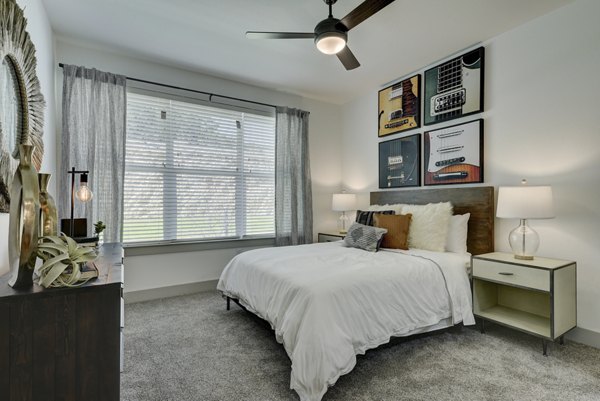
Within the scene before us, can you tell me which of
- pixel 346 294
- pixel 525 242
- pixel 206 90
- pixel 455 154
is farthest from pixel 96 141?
pixel 525 242

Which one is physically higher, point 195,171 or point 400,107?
point 400,107

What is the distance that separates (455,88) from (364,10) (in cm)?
185

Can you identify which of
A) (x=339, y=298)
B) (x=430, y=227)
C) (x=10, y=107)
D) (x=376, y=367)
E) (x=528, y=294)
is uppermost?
(x=10, y=107)

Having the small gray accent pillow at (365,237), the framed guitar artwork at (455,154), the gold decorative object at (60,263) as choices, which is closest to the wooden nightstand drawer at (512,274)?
the small gray accent pillow at (365,237)

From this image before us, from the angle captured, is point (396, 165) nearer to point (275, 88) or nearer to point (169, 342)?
point (275, 88)

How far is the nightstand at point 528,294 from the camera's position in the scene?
223cm

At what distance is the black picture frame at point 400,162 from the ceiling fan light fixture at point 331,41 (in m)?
1.92

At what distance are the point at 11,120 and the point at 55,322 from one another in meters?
1.19

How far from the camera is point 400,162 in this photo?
398 centimetres

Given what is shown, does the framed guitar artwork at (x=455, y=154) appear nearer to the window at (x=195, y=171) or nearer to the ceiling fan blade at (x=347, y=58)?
the ceiling fan blade at (x=347, y=58)

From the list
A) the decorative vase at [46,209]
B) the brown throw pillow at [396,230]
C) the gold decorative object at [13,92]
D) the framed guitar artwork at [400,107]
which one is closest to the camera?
the gold decorative object at [13,92]

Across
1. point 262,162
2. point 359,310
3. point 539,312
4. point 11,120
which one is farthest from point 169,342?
point 539,312

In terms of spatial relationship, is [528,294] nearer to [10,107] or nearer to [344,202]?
[344,202]

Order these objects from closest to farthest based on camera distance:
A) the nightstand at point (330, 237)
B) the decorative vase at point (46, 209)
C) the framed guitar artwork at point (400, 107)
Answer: the decorative vase at point (46, 209)
the framed guitar artwork at point (400, 107)
the nightstand at point (330, 237)
